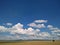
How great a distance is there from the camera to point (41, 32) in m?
3.83

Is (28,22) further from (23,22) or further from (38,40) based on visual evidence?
(38,40)

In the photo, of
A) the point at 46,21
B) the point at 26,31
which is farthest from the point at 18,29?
the point at 46,21

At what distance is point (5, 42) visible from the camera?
3797mm

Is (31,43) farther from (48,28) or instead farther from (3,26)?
(3,26)

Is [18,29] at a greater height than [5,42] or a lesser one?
greater

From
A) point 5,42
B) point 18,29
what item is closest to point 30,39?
point 18,29

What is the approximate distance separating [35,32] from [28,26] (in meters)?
0.25

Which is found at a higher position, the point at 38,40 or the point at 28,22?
the point at 28,22

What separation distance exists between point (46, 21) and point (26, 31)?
1.99ft

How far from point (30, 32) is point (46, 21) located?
53 centimetres

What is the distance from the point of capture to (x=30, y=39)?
12.6 feet

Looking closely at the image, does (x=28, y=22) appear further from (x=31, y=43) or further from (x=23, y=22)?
(x=31, y=43)

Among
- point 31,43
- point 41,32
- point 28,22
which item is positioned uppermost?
point 28,22

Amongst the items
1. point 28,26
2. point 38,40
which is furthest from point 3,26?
point 38,40
